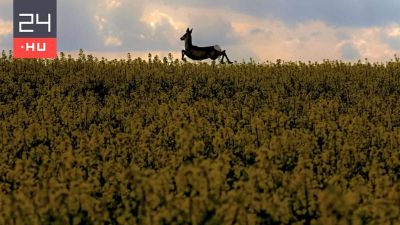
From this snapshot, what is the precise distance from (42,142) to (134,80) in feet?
34.8

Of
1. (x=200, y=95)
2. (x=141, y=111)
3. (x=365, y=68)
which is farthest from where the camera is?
(x=365, y=68)

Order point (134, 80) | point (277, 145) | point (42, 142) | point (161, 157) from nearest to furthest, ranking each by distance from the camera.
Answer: point (277, 145), point (161, 157), point (42, 142), point (134, 80)

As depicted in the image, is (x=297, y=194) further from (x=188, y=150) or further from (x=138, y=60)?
(x=138, y=60)

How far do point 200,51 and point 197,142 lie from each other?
22.3 m

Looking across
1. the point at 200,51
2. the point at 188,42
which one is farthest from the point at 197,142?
the point at 188,42

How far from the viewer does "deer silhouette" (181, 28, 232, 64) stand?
32.2 meters

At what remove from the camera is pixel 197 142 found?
33.4ft

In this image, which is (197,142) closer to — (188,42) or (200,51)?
(200,51)

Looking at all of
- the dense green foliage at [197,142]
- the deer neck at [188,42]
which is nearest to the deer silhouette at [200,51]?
the deer neck at [188,42]

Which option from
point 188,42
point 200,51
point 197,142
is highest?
point 188,42

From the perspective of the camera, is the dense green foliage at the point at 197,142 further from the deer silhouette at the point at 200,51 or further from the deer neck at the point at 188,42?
the deer neck at the point at 188,42

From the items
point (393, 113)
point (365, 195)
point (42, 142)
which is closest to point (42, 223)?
point (365, 195)

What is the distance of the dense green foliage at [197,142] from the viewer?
24.3 ft

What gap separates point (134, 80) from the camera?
84.8ft
